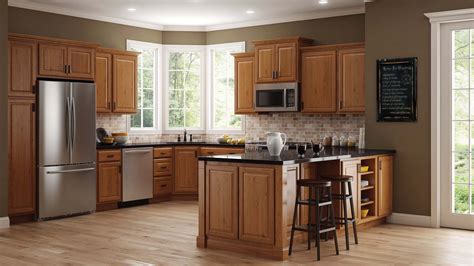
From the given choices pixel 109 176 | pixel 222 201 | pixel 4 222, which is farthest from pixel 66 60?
pixel 222 201

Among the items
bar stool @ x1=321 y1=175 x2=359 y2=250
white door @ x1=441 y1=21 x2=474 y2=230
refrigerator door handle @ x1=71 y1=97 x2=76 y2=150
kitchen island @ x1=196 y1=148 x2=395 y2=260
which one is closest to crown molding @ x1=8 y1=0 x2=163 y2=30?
refrigerator door handle @ x1=71 y1=97 x2=76 y2=150

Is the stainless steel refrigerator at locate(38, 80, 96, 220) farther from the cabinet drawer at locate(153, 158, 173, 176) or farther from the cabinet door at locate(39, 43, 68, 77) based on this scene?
the cabinet drawer at locate(153, 158, 173, 176)

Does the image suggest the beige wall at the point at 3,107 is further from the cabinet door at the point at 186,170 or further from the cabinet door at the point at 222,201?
the cabinet door at the point at 186,170

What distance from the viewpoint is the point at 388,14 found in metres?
7.55

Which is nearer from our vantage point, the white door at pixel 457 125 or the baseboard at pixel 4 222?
the white door at pixel 457 125

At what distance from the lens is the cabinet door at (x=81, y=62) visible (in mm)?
8016

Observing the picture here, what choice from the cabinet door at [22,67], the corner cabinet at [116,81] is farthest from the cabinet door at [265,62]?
the cabinet door at [22,67]

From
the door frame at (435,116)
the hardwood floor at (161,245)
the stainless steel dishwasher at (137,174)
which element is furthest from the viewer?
the stainless steel dishwasher at (137,174)

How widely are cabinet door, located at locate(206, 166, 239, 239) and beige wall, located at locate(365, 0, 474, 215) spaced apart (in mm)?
2613

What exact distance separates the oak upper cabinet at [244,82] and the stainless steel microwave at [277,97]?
0.84 feet

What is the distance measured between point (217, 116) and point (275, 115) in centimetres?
118

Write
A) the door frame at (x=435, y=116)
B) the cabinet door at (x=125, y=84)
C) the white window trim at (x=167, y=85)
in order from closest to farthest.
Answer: the door frame at (x=435, y=116) → the cabinet door at (x=125, y=84) → the white window trim at (x=167, y=85)

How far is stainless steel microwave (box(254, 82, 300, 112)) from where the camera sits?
28.3ft

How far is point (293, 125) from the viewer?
917cm
